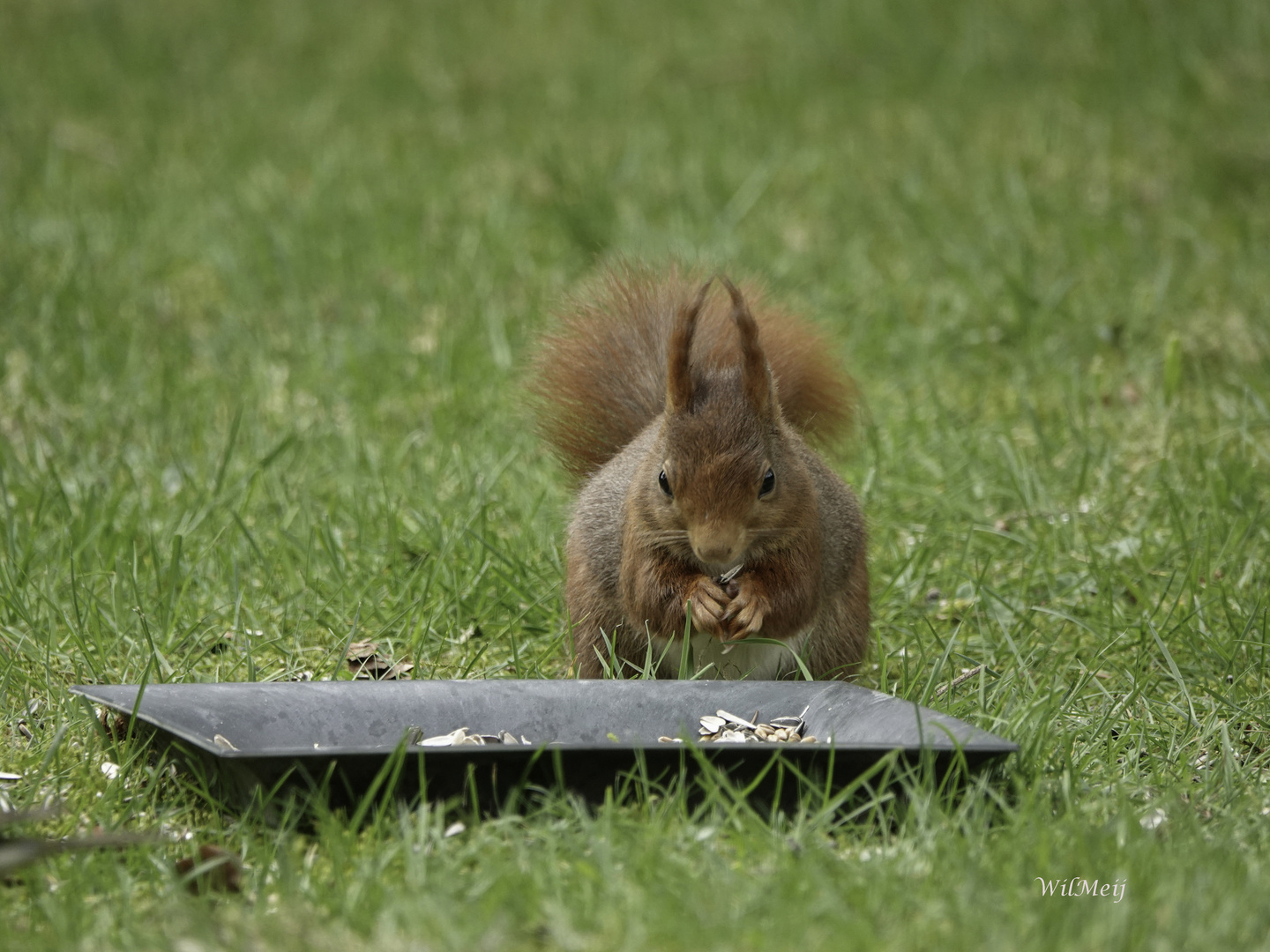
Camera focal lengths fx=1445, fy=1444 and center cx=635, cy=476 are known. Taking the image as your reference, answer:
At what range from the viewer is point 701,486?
195 centimetres

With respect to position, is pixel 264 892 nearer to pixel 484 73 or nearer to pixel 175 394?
pixel 175 394

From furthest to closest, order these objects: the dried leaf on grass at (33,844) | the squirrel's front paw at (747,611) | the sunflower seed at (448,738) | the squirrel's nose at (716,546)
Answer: the squirrel's front paw at (747,611), the squirrel's nose at (716,546), the sunflower seed at (448,738), the dried leaf on grass at (33,844)

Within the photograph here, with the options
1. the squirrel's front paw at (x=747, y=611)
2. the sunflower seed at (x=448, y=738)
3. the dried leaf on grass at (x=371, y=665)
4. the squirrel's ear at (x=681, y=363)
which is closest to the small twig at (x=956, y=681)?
the squirrel's front paw at (x=747, y=611)

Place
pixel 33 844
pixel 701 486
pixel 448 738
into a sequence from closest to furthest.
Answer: pixel 33 844 < pixel 448 738 < pixel 701 486

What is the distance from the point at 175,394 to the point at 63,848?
2154 mm

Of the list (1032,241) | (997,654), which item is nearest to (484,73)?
(1032,241)

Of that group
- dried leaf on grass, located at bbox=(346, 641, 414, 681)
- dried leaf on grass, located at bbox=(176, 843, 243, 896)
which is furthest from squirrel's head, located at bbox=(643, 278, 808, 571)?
dried leaf on grass, located at bbox=(176, 843, 243, 896)

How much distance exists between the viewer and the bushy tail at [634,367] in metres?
2.41

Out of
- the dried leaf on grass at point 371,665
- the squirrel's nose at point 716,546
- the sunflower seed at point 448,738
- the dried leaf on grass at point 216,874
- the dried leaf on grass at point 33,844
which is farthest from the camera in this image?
the dried leaf on grass at point 371,665

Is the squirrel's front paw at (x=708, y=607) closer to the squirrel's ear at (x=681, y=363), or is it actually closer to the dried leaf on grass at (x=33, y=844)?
the squirrel's ear at (x=681, y=363)

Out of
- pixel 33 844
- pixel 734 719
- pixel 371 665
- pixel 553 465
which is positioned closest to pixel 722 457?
pixel 734 719

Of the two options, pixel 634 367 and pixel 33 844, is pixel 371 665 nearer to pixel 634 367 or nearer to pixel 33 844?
pixel 634 367

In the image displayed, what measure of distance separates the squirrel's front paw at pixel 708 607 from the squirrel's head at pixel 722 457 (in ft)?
0.12

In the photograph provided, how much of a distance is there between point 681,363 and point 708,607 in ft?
1.13
